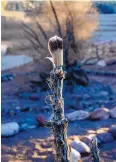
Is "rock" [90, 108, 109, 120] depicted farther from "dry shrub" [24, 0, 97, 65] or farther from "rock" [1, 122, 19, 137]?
"rock" [1, 122, 19, 137]

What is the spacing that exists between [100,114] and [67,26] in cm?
53

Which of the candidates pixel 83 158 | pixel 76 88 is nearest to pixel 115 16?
pixel 76 88

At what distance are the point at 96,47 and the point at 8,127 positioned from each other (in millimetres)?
673

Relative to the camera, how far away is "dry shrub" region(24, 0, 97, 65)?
244cm

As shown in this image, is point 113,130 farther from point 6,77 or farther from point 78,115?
point 6,77

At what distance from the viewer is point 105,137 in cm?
228

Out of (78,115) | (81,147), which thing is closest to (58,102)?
(81,147)

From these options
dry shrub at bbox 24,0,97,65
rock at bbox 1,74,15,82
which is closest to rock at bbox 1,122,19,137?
rock at bbox 1,74,15,82

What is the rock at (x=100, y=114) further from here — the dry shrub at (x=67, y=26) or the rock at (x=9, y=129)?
the rock at (x=9, y=129)

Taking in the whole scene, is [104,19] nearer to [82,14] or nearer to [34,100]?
[82,14]

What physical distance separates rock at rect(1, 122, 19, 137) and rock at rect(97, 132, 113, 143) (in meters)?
0.46

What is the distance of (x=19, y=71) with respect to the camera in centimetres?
251

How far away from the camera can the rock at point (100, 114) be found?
238cm

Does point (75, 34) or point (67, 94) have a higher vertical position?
point (75, 34)
